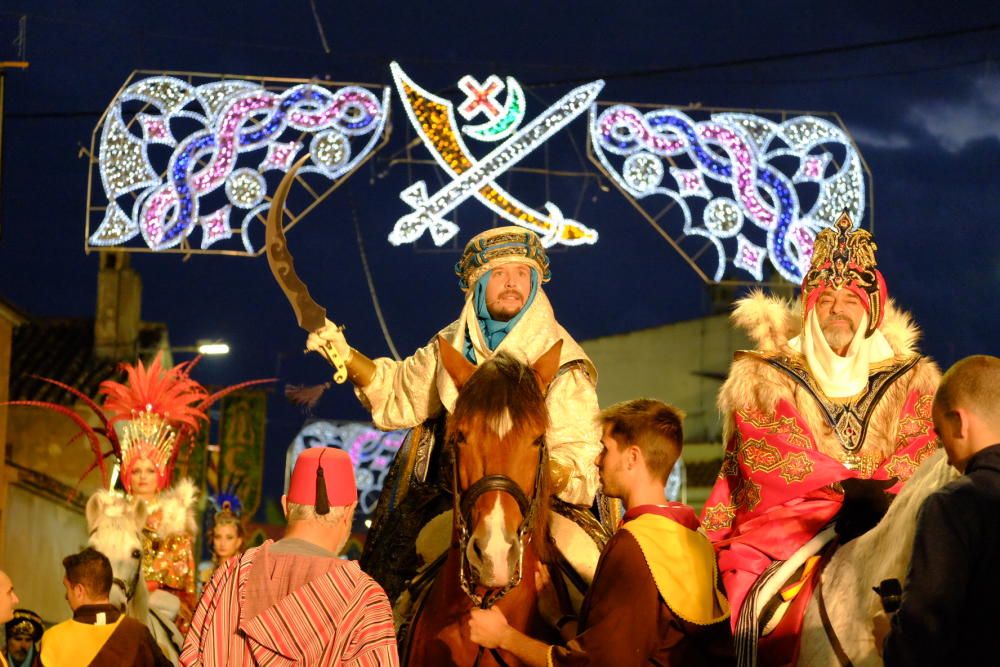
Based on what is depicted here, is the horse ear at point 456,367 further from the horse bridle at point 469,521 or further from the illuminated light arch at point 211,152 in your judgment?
the illuminated light arch at point 211,152

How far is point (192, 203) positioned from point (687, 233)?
216 inches

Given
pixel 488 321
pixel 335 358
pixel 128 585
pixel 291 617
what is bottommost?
pixel 128 585

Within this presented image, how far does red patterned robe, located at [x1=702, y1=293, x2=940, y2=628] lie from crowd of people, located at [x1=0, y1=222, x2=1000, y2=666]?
10 millimetres

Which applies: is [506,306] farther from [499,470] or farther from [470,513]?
[470,513]

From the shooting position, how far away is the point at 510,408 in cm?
553

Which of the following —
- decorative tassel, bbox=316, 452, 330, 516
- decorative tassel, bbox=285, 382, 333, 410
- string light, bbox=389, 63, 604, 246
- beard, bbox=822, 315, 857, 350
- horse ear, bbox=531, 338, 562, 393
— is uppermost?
string light, bbox=389, 63, 604, 246

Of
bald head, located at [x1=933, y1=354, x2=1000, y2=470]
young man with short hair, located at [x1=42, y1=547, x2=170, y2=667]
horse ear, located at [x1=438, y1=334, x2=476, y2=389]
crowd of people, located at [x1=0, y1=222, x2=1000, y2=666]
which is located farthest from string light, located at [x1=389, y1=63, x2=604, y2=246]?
bald head, located at [x1=933, y1=354, x2=1000, y2=470]

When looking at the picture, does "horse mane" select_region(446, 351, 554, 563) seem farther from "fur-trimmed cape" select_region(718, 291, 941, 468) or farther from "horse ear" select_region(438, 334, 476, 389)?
"fur-trimmed cape" select_region(718, 291, 941, 468)

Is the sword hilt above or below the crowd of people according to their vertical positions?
above

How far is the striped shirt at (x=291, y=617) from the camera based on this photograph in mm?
4766

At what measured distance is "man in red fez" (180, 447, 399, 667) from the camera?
4770mm

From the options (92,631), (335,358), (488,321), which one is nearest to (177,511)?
(92,631)

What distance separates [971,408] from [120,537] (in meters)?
6.63

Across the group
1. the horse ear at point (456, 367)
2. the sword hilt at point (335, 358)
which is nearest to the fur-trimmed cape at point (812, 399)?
the horse ear at point (456, 367)
